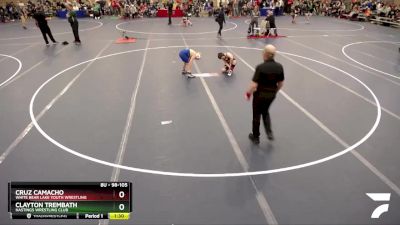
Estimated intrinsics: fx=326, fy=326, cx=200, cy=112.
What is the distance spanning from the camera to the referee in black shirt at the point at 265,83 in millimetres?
5488

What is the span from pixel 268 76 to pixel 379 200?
2.48 meters

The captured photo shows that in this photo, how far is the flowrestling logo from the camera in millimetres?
4305

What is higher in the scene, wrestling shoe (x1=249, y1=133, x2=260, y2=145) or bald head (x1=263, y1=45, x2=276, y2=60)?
bald head (x1=263, y1=45, x2=276, y2=60)

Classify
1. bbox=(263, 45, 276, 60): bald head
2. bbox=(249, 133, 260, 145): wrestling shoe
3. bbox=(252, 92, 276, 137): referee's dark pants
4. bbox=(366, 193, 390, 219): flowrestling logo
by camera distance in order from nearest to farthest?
bbox=(366, 193, 390, 219): flowrestling logo, bbox=(263, 45, 276, 60): bald head, bbox=(252, 92, 276, 137): referee's dark pants, bbox=(249, 133, 260, 145): wrestling shoe

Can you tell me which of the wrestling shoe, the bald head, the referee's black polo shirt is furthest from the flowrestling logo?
the bald head

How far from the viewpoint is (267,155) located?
573cm

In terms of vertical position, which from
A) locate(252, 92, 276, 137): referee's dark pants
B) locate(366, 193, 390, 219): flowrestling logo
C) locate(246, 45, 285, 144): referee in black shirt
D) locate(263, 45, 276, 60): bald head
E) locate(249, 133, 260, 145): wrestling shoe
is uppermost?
locate(263, 45, 276, 60): bald head

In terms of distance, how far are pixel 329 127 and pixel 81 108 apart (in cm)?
569

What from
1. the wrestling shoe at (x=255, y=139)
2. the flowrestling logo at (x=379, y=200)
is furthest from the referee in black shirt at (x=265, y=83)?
the flowrestling logo at (x=379, y=200)

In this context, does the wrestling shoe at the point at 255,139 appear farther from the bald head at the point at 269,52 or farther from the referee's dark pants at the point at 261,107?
the bald head at the point at 269,52

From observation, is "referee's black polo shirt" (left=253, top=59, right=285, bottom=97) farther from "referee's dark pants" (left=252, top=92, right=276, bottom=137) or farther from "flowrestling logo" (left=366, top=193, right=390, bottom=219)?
"flowrestling logo" (left=366, top=193, right=390, bottom=219)

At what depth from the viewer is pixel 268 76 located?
5.52m

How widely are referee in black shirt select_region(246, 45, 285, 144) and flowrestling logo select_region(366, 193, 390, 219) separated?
2122mm

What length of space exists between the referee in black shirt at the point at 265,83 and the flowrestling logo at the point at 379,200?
6.96ft
